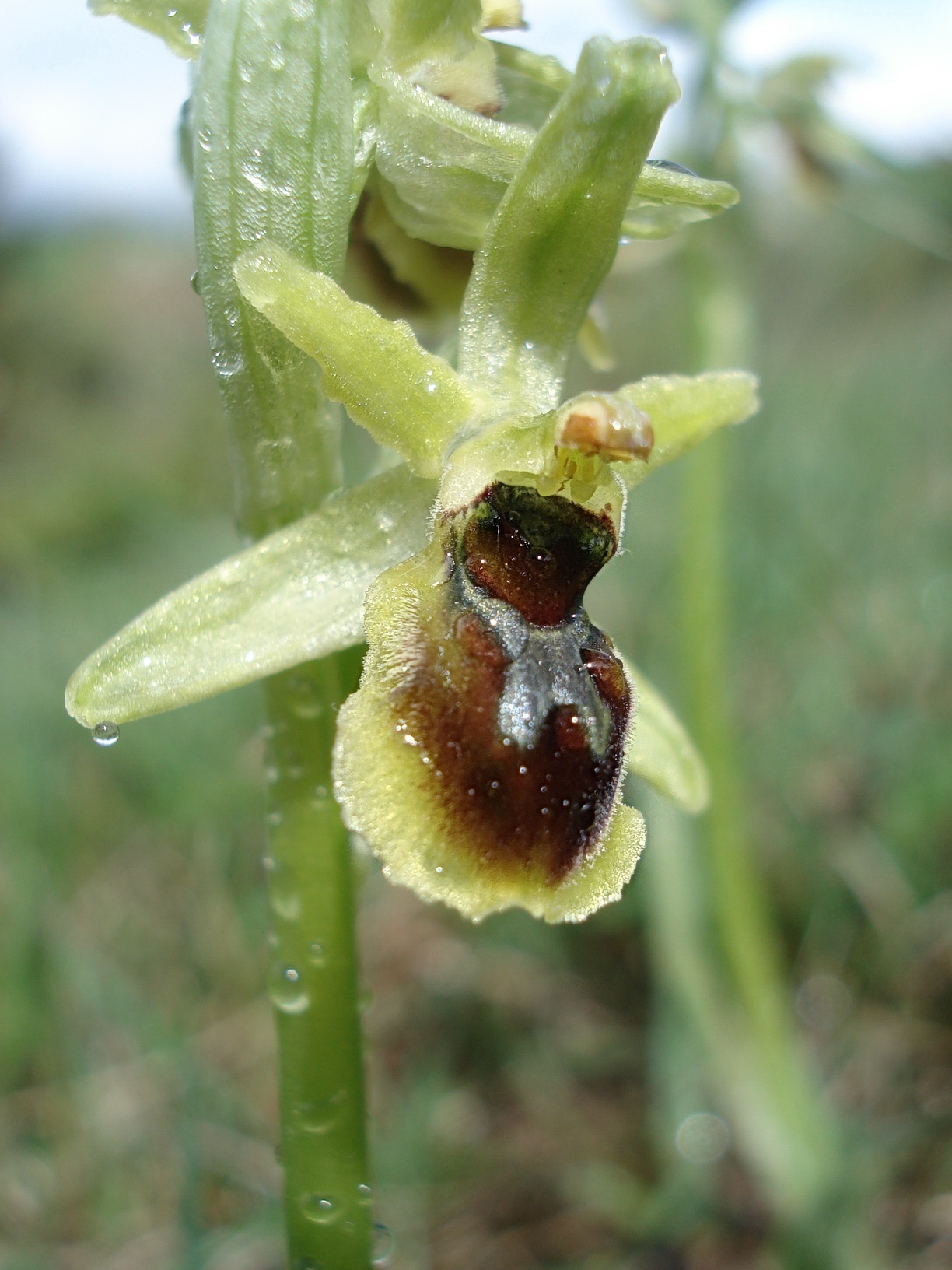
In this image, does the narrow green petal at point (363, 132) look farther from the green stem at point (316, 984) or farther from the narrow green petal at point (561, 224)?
the green stem at point (316, 984)

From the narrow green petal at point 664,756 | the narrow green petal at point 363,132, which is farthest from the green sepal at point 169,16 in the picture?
the narrow green petal at point 664,756

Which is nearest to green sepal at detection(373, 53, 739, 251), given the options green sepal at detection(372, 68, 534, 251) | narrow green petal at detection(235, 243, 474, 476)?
green sepal at detection(372, 68, 534, 251)

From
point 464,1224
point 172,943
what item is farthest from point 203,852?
point 464,1224

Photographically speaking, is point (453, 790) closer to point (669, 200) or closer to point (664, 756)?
point (664, 756)

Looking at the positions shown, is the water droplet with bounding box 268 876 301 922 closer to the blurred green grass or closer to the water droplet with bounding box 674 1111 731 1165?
the blurred green grass

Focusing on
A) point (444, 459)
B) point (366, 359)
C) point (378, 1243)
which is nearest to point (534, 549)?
point (444, 459)

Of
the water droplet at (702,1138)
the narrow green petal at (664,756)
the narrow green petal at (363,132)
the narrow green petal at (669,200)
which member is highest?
→ the narrow green petal at (363,132)
